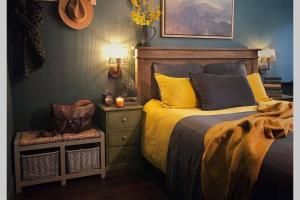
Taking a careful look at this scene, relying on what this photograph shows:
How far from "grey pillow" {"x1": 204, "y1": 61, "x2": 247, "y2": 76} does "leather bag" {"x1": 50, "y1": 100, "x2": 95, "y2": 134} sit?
1.48m

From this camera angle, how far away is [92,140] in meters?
2.78

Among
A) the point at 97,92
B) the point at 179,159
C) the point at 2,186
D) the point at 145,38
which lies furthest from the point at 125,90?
the point at 2,186

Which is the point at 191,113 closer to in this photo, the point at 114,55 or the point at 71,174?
the point at 114,55

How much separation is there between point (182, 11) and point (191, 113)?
59.9 inches

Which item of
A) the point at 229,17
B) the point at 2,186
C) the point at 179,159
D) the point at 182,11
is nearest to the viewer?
the point at 2,186

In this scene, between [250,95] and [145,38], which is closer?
[250,95]

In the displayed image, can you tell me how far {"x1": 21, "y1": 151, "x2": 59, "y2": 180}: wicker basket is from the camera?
257cm

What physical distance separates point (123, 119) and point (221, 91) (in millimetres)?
1033

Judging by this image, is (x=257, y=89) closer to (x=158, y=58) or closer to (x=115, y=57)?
(x=158, y=58)

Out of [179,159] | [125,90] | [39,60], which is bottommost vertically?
[179,159]

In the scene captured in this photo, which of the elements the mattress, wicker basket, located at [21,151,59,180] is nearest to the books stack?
the mattress

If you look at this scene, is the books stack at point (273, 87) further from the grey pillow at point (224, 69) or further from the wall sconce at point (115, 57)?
the wall sconce at point (115, 57)

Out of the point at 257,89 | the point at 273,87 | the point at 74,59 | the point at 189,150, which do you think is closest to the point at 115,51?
the point at 74,59

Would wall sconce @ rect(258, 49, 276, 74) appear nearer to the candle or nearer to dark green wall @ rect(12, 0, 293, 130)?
dark green wall @ rect(12, 0, 293, 130)
